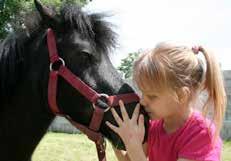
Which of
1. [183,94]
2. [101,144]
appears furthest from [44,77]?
[183,94]

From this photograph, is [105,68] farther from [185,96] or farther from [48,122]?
[185,96]

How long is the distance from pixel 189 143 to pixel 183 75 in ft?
0.90

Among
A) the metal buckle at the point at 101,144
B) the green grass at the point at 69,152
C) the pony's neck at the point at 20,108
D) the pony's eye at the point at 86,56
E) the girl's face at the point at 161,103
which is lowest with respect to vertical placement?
the green grass at the point at 69,152

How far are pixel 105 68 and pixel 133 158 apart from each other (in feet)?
3.27

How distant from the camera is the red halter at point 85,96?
263 centimetres

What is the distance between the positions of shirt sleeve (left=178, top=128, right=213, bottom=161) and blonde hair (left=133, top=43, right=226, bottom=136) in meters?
0.07

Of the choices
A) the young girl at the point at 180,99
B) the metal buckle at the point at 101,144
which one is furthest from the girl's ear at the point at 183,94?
the metal buckle at the point at 101,144

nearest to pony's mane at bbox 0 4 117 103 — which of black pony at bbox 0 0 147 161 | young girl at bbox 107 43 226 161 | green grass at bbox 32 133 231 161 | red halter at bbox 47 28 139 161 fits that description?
black pony at bbox 0 0 147 161

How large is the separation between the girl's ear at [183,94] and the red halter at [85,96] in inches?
27.8

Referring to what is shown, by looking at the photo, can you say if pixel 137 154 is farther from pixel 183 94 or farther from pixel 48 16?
pixel 48 16

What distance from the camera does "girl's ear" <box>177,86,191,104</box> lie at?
72.3 inches

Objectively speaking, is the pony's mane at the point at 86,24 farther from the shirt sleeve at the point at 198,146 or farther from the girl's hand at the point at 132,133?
the shirt sleeve at the point at 198,146

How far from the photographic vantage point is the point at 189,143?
1.81 metres

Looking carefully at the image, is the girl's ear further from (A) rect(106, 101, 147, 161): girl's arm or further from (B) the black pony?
(B) the black pony
